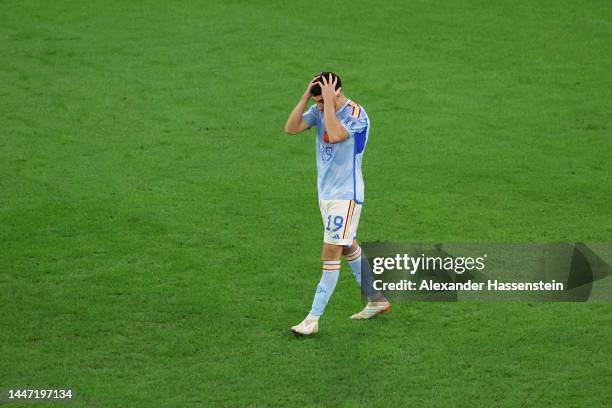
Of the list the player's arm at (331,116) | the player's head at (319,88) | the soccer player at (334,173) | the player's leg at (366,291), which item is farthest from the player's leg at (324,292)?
the player's head at (319,88)

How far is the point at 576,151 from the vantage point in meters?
14.3

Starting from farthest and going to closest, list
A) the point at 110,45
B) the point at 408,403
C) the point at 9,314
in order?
the point at 110,45 < the point at 9,314 < the point at 408,403

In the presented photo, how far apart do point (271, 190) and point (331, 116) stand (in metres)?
4.39

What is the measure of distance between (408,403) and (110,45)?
12695 mm

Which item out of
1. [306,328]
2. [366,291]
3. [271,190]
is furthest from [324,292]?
[271,190]

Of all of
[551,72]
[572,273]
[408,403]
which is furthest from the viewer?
[551,72]

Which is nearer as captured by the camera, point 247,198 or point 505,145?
point 247,198

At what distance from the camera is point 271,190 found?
516 inches

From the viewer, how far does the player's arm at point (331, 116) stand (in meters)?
8.81

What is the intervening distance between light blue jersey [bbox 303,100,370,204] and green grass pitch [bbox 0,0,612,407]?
1381 mm

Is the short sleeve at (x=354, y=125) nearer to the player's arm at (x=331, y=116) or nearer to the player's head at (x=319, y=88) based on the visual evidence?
the player's arm at (x=331, y=116)

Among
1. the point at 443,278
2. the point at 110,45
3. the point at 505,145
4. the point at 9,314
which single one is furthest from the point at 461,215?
the point at 110,45

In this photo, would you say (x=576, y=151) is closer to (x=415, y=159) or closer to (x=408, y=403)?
(x=415, y=159)

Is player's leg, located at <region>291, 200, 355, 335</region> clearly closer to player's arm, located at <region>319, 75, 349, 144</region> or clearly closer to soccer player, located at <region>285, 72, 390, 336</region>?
soccer player, located at <region>285, 72, 390, 336</region>
